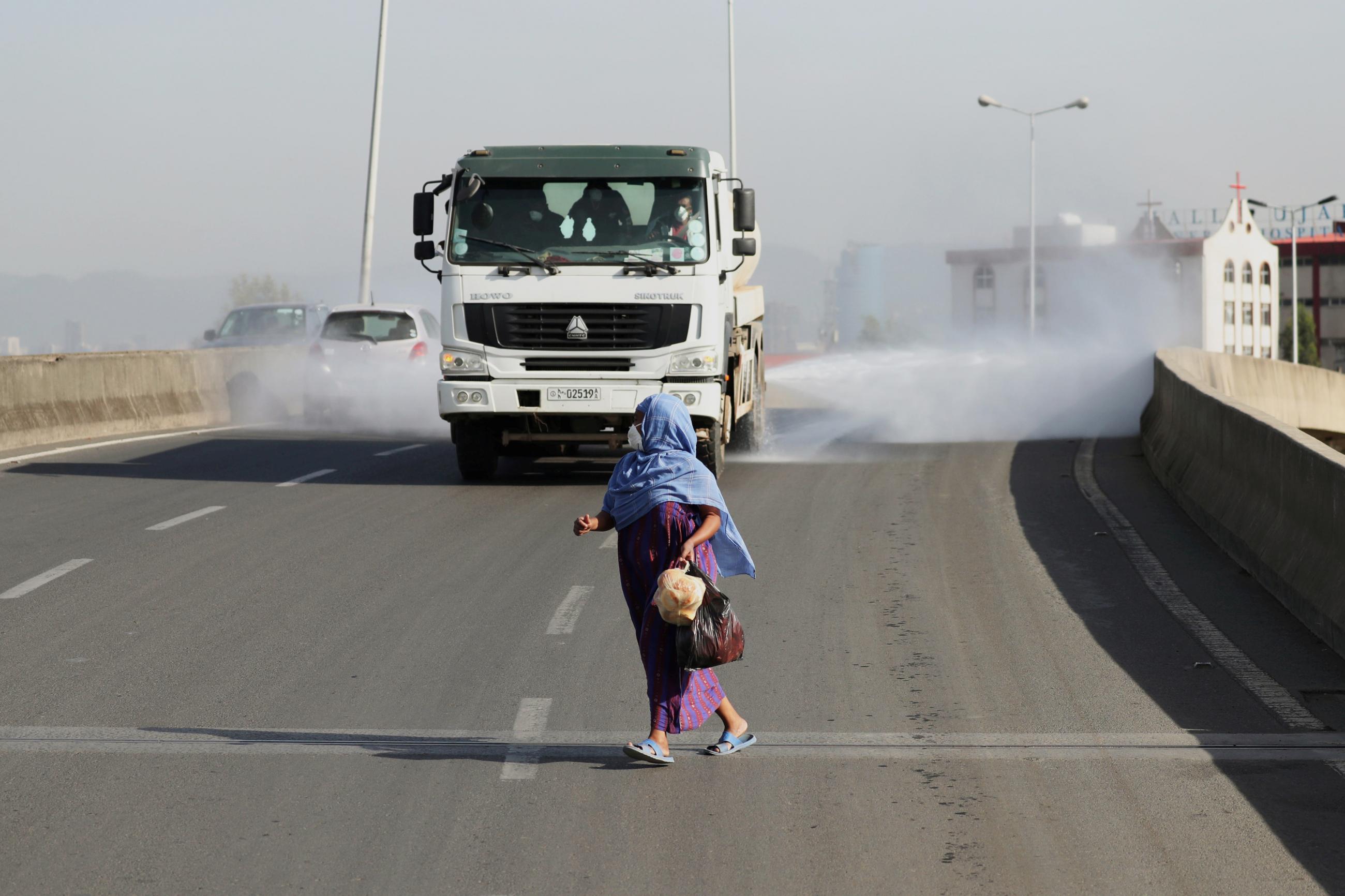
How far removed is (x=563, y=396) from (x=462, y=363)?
3.19 ft

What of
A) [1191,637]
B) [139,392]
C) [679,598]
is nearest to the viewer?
[679,598]

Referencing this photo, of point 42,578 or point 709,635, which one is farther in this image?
point 42,578

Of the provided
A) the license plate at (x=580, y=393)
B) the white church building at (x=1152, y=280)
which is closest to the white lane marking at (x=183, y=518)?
the license plate at (x=580, y=393)

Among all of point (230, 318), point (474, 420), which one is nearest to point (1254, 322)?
point (230, 318)

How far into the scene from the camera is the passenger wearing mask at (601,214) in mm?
14680

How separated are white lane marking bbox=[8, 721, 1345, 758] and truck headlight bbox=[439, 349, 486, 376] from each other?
27.4 ft

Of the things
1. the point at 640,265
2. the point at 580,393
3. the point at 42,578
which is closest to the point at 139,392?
the point at 580,393

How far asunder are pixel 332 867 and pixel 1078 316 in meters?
101

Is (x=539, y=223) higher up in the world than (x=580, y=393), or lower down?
higher up

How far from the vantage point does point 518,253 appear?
48.0 ft

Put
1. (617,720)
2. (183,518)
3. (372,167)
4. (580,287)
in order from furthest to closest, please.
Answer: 1. (372,167)
2. (580,287)
3. (183,518)
4. (617,720)

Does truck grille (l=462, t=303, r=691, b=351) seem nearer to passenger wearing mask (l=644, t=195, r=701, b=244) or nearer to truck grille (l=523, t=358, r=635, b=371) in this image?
truck grille (l=523, t=358, r=635, b=371)

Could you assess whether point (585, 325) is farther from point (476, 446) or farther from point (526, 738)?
point (526, 738)

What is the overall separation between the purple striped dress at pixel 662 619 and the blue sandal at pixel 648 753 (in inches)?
3.0
